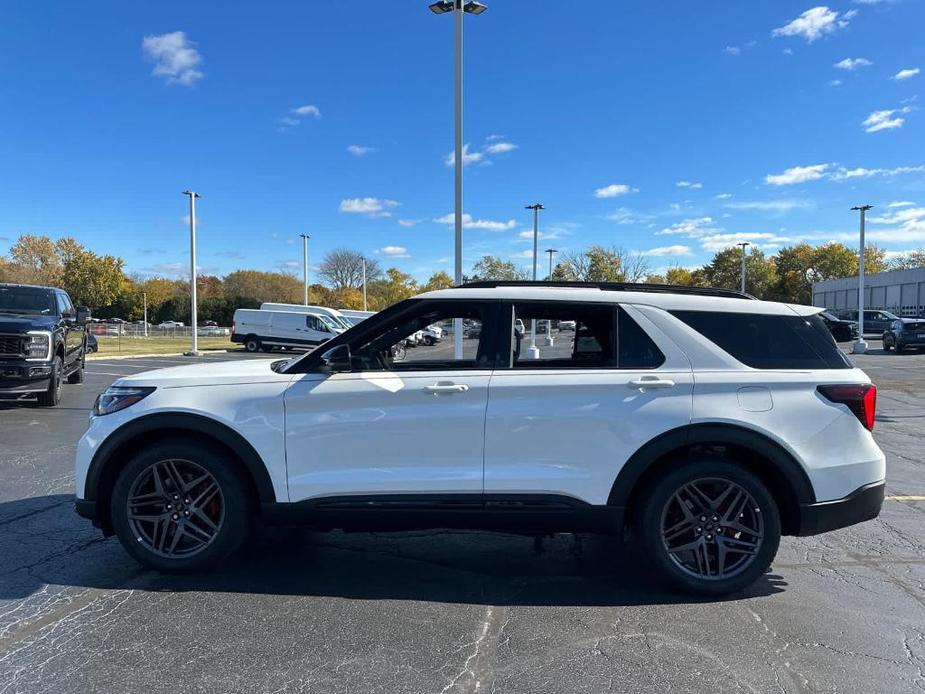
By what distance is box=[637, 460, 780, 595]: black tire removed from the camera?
3594 mm

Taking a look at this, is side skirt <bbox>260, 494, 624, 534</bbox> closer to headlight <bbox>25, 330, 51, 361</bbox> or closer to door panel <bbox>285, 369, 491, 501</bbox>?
door panel <bbox>285, 369, 491, 501</bbox>

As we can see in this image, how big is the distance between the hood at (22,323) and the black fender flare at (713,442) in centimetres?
960

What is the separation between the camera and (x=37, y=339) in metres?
9.65

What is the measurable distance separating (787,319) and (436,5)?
1106cm

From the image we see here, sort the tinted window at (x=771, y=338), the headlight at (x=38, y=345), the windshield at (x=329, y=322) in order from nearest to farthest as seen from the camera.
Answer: the tinted window at (x=771, y=338)
the headlight at (x=38, y=345)
the windshield at (x=329, y=322)

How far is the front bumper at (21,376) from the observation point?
30.9ft

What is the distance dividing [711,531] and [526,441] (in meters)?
1.22

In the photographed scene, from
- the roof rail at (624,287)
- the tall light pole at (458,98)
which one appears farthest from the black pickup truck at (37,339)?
the roof rail at (624,287)

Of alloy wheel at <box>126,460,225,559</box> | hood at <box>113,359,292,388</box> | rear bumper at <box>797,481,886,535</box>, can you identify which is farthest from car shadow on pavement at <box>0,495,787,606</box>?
hood at <box>113,359,292,388</box>

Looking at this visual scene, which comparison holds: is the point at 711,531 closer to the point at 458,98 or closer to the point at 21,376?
the point at 21,376

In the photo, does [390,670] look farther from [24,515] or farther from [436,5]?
[436,5]

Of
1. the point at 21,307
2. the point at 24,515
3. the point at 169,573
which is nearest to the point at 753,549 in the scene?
the point at 169,573

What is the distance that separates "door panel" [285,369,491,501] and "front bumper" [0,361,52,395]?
8119 millimetres

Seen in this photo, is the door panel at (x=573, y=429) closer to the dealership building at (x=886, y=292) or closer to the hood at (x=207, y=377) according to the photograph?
the hood at (x=207, y=377)
